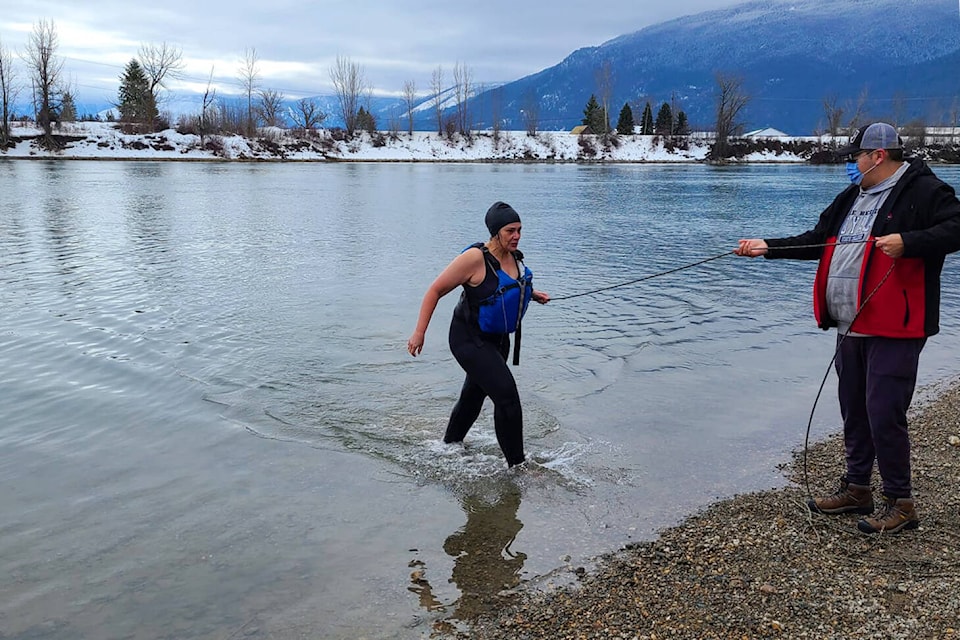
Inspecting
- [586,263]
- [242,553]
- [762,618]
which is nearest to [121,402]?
[242,553]

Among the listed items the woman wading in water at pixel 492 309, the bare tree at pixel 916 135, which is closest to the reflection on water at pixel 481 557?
the woman wading in water at pixel 492 309

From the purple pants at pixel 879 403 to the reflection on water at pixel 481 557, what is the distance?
238 cm

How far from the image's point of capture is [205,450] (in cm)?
741

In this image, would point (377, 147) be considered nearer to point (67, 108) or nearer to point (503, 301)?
point (67, 108)

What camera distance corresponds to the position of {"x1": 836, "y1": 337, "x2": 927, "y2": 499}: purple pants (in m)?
4.88

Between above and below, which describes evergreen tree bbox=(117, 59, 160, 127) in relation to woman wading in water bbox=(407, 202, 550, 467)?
above

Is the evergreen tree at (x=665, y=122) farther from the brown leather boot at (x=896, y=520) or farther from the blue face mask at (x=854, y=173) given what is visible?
the brown leather boot at (x=896, y=520)

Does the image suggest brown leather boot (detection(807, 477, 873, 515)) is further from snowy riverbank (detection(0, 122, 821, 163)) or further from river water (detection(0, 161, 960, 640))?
snowy riverbank (detection(0, 122, 821, 163))

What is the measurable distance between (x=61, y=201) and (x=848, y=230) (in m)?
32.8

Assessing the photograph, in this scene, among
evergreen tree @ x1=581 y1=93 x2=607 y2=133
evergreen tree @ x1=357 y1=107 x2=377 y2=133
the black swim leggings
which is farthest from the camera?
evergreen tree @ x1=581 y1=93 x2=607 y2=133

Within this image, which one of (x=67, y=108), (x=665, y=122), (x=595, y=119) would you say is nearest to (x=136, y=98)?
(x=67, y=108)

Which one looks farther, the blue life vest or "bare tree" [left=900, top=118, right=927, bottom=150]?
"bare tree" [left=900, top=118, right=927, bottom=150]

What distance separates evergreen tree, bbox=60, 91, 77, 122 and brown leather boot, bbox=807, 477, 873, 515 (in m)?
97.6

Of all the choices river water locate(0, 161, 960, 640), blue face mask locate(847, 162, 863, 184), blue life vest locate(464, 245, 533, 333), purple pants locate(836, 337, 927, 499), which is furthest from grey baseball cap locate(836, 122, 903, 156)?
river water locate(0, 161, 960, 640)
